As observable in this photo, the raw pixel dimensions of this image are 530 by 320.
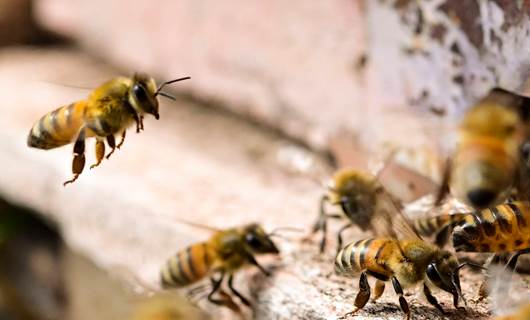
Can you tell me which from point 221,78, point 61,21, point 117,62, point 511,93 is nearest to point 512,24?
point 511,93

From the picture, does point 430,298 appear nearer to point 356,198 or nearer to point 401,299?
point 401,299

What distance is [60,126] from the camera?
217 centimetres

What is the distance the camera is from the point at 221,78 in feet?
12.1

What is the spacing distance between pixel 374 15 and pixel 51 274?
1908mm

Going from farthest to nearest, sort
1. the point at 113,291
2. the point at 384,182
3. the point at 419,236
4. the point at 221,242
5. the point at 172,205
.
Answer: the point at 113,291, the point at 172,205, the point at 384,182, the point at 221,242, the point at 419,236

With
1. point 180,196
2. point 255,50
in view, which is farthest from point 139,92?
point 255,50

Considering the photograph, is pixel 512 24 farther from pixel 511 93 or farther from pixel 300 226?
pixel 300 226

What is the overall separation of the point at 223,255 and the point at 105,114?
0.60 meters

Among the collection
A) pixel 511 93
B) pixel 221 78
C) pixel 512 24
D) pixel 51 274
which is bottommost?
pixel 51 274

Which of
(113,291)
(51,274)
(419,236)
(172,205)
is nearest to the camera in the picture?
(419,236)

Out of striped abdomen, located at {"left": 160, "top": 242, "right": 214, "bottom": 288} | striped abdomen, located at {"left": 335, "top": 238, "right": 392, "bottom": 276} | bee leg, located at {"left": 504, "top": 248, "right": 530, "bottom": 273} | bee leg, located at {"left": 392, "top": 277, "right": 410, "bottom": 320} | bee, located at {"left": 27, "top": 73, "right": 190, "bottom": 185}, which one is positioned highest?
bee, located at {"left": 27, "top": 73, "right": 190, "bottom": 185}

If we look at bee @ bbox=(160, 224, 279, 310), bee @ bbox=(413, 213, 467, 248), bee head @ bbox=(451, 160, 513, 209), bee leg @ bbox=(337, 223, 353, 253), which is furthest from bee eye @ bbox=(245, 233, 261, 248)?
bee head @ bbox=(451, 160, 513, 209)

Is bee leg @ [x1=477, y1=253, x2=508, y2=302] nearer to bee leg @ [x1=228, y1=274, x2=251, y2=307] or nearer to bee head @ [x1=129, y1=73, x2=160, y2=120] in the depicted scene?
bee leg @ [x1=228, y1=274, x2=251, y2=307]

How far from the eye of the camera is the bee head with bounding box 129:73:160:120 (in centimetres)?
207
